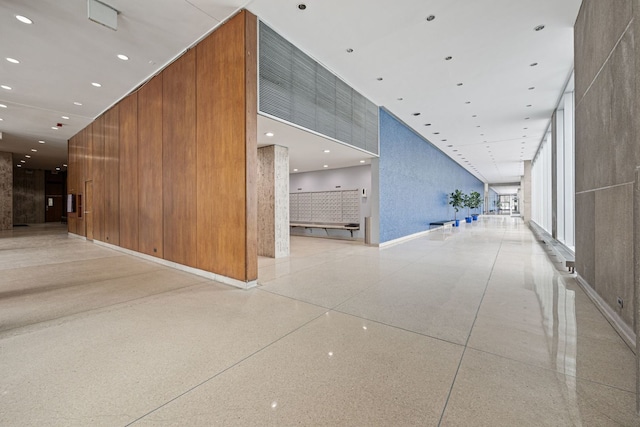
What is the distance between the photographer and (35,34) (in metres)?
4.80

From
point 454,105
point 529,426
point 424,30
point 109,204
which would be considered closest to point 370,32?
point 424,30

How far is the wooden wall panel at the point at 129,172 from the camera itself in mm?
7035

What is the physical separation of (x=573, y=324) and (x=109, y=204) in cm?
1067

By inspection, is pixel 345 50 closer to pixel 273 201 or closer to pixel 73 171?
pixel 273 201

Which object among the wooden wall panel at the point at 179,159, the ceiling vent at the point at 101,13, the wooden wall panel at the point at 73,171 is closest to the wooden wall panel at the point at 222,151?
the wooden wall panel at the point at 179,159

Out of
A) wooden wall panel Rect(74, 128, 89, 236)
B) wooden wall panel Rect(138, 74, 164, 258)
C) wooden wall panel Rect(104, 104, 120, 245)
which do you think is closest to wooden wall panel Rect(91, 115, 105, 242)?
wooden wall panel Rect(104, 104, 120, 245)

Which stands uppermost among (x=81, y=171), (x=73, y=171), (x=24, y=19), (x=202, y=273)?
(x=24, y=19)

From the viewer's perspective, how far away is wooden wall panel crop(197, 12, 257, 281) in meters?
4.43

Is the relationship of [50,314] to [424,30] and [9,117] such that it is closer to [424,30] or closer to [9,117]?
[424,30]

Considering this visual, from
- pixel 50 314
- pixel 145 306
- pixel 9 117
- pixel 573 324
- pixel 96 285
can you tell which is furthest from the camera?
pixel 9 117

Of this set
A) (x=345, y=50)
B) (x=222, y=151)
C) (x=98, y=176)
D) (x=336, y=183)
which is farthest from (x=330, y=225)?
(x=98, y=176)

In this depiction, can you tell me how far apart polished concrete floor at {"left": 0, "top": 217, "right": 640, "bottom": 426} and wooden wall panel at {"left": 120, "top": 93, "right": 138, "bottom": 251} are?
2577 mm

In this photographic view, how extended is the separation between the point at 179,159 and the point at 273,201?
2.60 m

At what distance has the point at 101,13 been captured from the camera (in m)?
4.10
